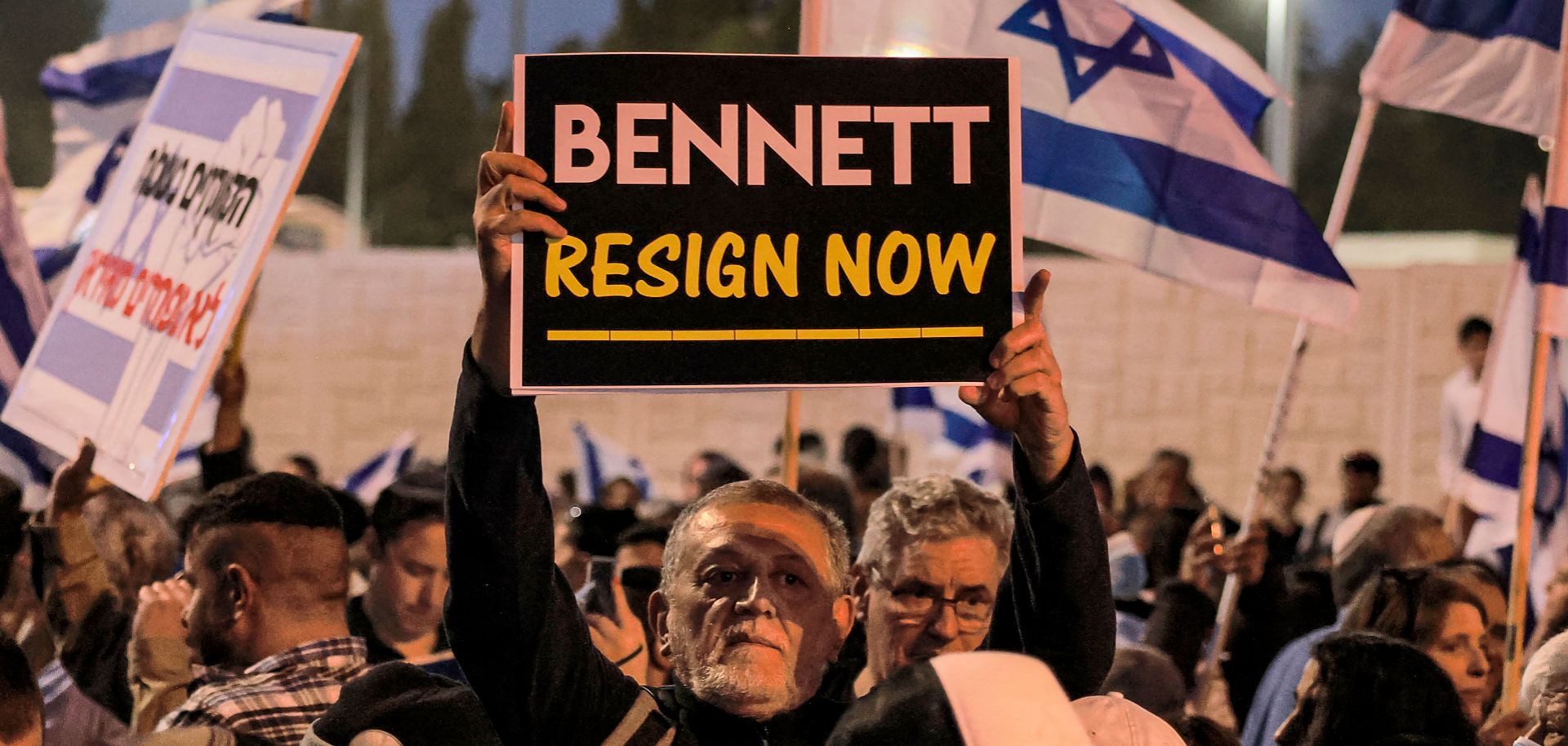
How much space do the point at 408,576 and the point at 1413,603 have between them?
98.3 inches

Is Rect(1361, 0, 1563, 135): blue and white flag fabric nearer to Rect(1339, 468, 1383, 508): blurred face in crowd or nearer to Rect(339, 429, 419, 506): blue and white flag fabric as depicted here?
Rect(1339, 468, 1383, 508): blurred face in crowd

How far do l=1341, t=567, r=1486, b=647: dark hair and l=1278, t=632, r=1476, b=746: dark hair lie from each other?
0.99 metres

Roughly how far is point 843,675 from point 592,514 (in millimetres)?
2968

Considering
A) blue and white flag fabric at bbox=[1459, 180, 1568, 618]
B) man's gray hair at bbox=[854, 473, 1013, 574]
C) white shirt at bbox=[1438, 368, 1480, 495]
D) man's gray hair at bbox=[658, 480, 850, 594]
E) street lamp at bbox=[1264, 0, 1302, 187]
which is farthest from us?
street lamp at bbox=[1264, 0, 1302, 187]

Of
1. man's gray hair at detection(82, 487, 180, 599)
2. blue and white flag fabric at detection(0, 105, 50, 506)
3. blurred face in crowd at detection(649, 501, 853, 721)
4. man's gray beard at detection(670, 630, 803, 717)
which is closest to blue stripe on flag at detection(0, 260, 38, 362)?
blue and white flag fabric at detection(0, 105, 50, 506)

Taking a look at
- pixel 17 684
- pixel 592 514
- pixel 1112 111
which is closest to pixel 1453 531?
pixel 1112 111

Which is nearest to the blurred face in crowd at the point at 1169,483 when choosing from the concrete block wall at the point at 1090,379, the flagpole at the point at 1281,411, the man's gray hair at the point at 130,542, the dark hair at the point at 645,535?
the concrete block wall at the point at 1090,379

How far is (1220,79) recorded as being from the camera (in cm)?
645

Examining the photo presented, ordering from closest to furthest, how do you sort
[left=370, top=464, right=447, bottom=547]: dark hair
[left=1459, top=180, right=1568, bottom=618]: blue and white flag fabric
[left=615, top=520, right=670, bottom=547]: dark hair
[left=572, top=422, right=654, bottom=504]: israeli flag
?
1. [left=370, top=464, right=447, bottom=547]: dark hair
2. [left=615, top=520, right=670, bottom=547]: dark hair
3. [left=1459, top=180, right=1568, bottom=618]: blue and white flag fabric
4. [left=572, top=422, right=654, bottom=504]: israeli flag

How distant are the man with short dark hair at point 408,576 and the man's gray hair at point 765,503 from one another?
207 centimetres

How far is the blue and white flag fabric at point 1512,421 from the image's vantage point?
671 cm

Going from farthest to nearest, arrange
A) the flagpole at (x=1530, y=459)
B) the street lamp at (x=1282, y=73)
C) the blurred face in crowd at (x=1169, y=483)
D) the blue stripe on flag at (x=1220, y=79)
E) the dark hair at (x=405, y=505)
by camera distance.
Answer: the street lamp at (x=1282, y=73)
the blurred face in crowd at (x=1169, y=483)
the blue stripe on flag at (x=1220, y=79)
the flagpole at (x=1530, y=459)
the dark hair at (x=405, y=505)

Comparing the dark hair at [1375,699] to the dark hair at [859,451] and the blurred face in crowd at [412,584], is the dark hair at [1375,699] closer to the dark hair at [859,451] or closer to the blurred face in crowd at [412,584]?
the blurred face in crowd at [412,584]

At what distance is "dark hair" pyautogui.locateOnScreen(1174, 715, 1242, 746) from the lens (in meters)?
3.90
